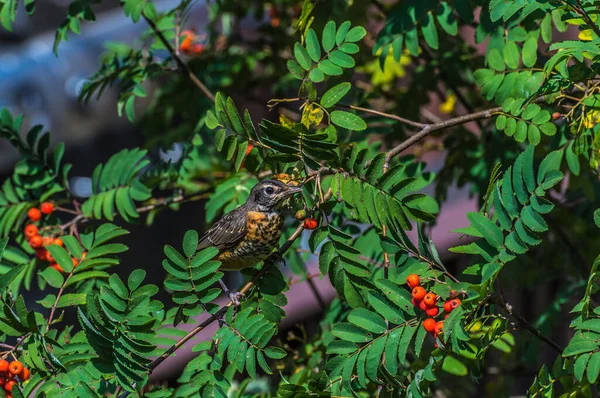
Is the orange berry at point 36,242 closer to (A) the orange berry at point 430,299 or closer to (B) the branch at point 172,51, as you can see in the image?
(B) the branch at point 172,51

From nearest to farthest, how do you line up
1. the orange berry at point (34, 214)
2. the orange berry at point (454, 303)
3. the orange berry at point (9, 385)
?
the orange berry at point (454, 303), the orange berry at point (9, 385), the orange berry at point (34, 214)

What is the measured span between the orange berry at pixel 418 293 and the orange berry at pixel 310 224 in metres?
0.38

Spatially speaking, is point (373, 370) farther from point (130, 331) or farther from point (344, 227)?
point (344, 227)

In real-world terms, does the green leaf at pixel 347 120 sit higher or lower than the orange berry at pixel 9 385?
higher

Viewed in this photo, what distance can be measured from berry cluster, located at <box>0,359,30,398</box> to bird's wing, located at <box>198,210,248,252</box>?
3.26 ft

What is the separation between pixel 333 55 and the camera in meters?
2.39

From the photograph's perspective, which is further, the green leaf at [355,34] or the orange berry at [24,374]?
the green leaf at [355,34]

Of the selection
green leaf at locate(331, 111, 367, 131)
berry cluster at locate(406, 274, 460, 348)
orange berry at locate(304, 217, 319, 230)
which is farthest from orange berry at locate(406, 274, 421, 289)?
green leaf at locate(331, 111, 367, 131)

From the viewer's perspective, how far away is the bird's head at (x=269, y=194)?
2.58 metres

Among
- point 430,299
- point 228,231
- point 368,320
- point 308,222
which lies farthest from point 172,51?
point 430,299

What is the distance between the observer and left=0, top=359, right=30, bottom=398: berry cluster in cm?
212

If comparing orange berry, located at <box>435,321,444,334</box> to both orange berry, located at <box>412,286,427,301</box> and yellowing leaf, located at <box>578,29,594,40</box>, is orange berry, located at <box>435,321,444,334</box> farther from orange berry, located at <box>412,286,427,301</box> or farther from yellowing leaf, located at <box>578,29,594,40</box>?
yellowing leaf, located at <box>578,29,594,40</box>

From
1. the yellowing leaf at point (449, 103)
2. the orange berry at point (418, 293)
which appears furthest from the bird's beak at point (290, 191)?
the yellowing leaf at point (449, 103)

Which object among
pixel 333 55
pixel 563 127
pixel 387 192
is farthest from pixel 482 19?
pixel 387 192
